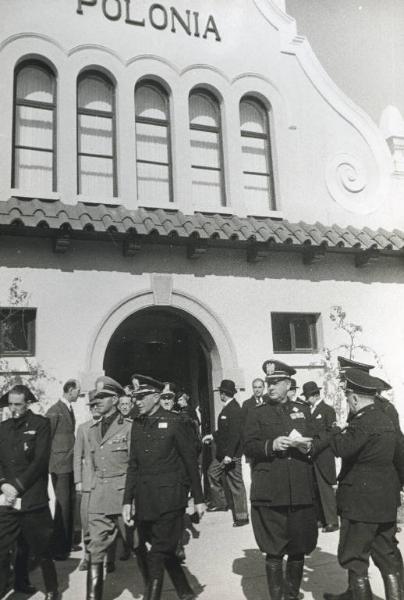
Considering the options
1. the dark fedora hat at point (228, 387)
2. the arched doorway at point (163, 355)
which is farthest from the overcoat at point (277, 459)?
the arched doorway at point (163, 355)

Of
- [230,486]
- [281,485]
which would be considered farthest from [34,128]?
[281,485]

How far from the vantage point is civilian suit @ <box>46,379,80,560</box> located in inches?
299

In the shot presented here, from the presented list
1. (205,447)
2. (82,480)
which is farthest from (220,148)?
(82,480)

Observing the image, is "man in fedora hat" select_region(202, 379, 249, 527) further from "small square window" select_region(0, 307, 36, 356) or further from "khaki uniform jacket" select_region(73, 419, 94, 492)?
"small square window" select_region(0, 307, 36, 356)

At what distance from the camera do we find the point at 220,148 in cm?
1115

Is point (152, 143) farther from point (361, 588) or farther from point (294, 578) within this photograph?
point (361, 588)

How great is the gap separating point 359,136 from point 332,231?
278 cm

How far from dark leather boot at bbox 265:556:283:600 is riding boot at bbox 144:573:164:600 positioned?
0.91m

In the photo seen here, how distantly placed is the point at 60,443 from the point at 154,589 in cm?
329

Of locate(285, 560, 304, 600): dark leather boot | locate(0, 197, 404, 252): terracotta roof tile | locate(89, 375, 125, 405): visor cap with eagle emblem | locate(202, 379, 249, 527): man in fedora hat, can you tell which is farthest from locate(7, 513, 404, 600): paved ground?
locate(0, 197, 404, 252): terracotta roof tile

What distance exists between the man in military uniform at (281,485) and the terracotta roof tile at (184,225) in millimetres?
4487

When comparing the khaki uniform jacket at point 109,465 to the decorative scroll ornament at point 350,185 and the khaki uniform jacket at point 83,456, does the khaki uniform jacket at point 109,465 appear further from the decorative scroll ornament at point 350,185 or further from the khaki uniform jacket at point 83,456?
the decorative scroll ornament at point 350,185

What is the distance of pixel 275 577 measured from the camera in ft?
16.1

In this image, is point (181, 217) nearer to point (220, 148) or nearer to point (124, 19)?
point (220, 148)
